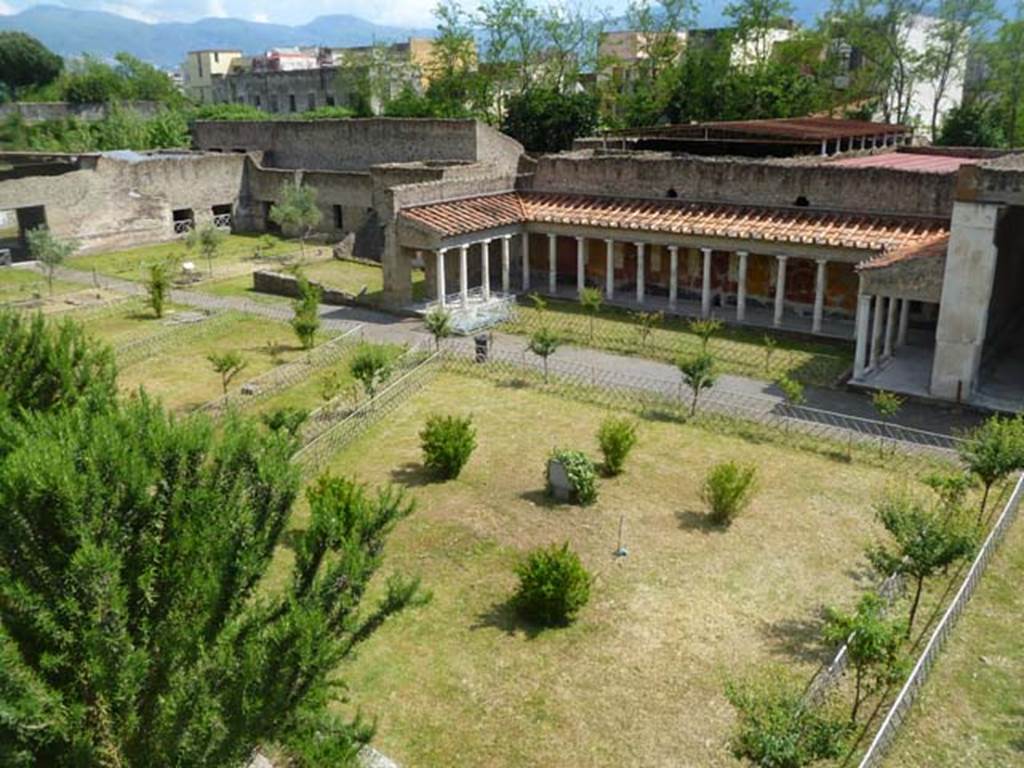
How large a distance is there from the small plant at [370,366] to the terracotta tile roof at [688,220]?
345 inches

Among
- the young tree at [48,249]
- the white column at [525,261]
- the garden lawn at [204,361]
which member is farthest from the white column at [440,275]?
the young tree at [48,249]

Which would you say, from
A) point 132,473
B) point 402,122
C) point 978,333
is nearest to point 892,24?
point 402,122

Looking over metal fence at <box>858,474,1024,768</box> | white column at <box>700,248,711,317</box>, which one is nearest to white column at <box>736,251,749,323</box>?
white column at <box>700,248,711,317</box>

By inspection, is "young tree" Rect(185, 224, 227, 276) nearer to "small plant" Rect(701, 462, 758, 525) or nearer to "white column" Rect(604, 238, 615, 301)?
"white column" Rect(604, 238, 615, 301)

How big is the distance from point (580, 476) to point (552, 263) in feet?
58.2

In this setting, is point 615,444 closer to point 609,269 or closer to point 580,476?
point 580,476

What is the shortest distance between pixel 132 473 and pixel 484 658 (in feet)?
22.6

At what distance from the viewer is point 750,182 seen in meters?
32.0

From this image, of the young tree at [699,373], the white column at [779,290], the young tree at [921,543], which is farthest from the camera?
the white column at [779,290]

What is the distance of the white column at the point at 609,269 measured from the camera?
109ft

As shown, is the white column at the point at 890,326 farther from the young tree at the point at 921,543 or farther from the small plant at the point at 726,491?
the young tree at the point at 921,543

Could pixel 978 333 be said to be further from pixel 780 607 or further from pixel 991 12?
pixel 991 12

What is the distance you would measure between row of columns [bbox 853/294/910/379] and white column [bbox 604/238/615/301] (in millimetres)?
9319


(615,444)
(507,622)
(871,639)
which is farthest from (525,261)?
(871,639)
